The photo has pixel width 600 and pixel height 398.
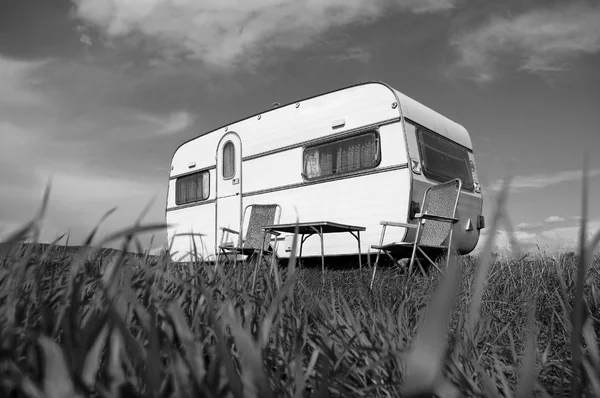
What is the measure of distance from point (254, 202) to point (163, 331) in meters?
6.58

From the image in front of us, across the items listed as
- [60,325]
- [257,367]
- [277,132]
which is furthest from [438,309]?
[277,132]

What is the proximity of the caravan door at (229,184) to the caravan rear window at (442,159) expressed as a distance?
9.77 feet

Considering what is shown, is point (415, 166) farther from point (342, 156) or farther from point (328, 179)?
point (328, 179)

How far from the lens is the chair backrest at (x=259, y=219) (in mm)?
7211

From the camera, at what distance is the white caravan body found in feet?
20.1

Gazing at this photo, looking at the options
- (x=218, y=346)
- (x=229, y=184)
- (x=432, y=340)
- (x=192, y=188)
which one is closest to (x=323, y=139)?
(x=229, y=184)

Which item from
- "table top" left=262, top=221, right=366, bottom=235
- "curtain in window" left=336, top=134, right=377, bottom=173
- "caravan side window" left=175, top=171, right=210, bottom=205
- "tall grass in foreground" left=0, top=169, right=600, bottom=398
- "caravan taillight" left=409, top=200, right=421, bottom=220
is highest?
"caravan side window" left=175, top=171, right=210, bottom=205

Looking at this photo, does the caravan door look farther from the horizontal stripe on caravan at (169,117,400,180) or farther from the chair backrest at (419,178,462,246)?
the chair backrest at (419,178,462,246)

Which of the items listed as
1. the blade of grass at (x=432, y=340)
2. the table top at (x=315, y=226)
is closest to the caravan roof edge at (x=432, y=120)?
the table top at (x=315, y=226)

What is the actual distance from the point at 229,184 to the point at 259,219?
1226 mm

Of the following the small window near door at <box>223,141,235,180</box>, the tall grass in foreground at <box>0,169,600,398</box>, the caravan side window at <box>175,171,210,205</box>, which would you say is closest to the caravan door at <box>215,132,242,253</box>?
the small window near door at <box>223,141,235,180</box>

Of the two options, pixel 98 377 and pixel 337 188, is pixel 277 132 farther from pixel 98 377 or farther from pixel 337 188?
pixel 98 377

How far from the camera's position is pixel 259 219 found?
7270mm

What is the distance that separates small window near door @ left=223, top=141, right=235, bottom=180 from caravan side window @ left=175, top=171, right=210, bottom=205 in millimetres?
480
